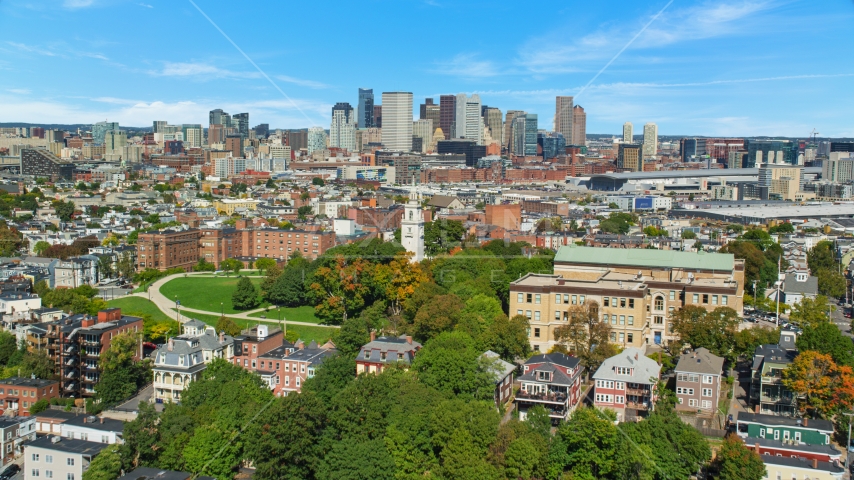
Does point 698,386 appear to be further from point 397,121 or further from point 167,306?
point 397,121

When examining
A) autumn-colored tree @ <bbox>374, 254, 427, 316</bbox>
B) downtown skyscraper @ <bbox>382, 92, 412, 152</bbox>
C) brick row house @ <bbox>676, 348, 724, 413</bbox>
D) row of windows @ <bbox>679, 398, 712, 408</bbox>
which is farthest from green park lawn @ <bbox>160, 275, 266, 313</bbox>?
downtown skyscraper @ <bbox>382, 92, 412, 152</bbox>

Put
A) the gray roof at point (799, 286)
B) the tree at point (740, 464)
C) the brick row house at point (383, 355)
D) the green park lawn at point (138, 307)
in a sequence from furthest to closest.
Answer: the gray roof at point (799, 286), the green park lawn at point (138, 307), the brick row house at point (383, 355), the tree at point (740, 464)

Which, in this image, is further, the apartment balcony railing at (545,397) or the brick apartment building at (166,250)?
the brick apartment building at (166,250)

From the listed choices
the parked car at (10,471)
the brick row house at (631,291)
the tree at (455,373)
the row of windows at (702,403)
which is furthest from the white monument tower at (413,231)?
the parked car at (10,471)

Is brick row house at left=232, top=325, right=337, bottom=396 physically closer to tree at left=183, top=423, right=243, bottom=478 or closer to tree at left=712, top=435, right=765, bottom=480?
tree at left=183, top=423, right=243, bottom=478

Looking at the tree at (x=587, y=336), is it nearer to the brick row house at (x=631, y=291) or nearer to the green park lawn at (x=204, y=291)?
the brick row house at (x=631, y=291)

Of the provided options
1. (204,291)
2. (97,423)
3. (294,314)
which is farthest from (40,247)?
(97,423)

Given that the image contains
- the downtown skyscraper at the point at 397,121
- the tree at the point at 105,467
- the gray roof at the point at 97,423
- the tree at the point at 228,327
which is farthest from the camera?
the downtown skyscraper at the point at 397,121
